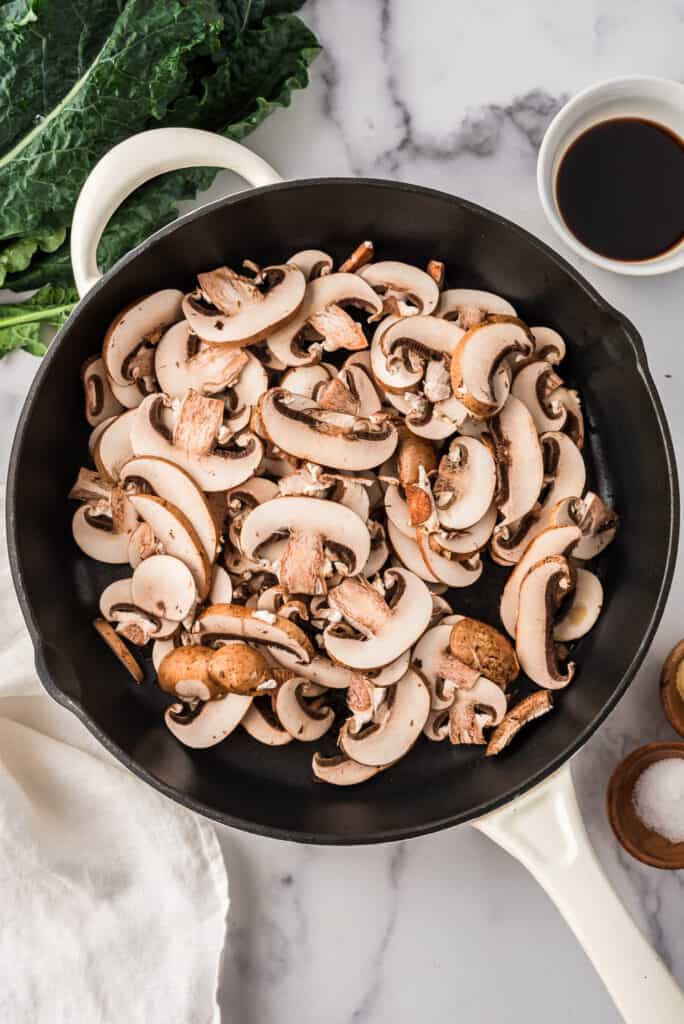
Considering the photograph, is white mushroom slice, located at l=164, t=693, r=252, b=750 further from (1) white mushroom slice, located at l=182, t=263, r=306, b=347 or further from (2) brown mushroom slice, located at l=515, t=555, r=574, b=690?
(1) white mushroom slice, located at l=182, t=263, r=306, b=347

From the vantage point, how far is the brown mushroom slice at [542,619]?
128 cm

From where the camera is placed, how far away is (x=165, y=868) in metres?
1.41

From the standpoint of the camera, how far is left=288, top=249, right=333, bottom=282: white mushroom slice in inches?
53.2

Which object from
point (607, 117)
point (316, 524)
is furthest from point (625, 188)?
point (316, 524)

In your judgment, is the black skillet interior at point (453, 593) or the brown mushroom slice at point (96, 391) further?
the brown mushroom slice at point (96, 391)

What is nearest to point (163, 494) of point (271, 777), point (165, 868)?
point (271, 777)

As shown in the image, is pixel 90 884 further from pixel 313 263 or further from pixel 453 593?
pixel 313 263

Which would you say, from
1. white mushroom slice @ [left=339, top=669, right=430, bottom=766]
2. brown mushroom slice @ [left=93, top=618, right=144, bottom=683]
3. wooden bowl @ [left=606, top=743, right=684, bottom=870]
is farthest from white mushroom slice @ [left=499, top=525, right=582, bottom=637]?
brown mushroom slice @ [left=93, top=618, right=144, bottom=683]

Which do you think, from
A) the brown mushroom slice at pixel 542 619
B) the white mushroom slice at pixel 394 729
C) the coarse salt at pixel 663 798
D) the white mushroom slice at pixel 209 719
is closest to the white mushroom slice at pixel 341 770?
the white mushroom slice at pixel 394 729

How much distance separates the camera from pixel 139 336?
1332 mm

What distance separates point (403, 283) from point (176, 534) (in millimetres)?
461

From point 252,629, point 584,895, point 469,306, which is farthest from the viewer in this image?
point 469,306

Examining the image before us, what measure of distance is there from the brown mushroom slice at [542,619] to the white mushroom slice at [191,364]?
0.48m

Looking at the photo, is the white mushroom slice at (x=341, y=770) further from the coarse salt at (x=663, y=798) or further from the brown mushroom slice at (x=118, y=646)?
the coarse salt at (x=663, y=798)
